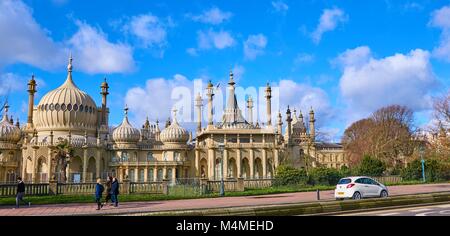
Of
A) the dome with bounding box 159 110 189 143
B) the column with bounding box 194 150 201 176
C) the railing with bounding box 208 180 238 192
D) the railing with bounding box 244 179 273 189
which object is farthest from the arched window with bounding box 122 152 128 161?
the railing with bounding box 208 180 238 192

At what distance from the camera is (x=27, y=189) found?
28.2m

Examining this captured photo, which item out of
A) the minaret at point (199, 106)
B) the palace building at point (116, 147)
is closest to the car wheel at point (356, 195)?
the palace building at point (116, 147)

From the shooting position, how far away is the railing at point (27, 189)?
27942mm

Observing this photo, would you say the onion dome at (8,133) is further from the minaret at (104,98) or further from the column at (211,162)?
the column at (211,162)

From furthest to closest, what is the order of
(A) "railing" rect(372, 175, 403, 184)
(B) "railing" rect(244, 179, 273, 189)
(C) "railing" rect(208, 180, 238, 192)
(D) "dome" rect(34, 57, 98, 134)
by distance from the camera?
(D) "dome" rect(34, 57, 98, 134)
(A) "railing" rect(372, 175, 403, 184)
(B) "railing" rect(244, 179, 273, 189)
(C) "railing" rect(208, 180, 238, 192)

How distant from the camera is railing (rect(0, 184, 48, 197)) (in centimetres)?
2794

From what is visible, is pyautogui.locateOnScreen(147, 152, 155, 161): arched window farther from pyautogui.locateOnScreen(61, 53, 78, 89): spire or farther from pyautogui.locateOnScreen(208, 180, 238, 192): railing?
pyautogui.locateOnScreen(208, 180, 238, 192): railing

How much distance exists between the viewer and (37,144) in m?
52.9

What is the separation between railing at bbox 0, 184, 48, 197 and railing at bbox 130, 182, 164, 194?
21.0 ft

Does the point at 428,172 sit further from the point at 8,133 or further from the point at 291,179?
the point at 8,133

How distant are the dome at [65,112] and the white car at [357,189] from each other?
4661 cm

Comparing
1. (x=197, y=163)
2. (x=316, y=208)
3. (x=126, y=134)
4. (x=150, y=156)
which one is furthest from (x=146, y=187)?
(x=150, y=156)
